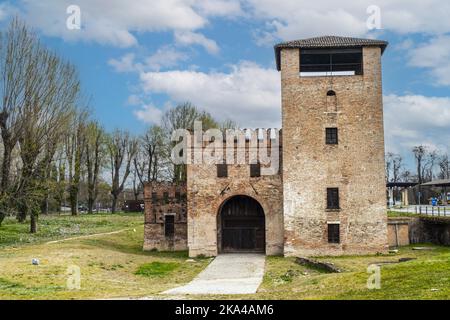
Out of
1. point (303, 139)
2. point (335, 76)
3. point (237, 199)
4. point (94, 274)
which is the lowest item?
point (94, 274)

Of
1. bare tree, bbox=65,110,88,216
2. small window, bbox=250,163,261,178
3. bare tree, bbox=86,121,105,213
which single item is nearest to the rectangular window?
small window, bbox=250,163,261,178

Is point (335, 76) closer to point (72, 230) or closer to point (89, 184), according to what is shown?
point (72, 230)

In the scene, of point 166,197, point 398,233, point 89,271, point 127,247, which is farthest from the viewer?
point 127,247

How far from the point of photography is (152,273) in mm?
23422

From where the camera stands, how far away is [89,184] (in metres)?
63.1

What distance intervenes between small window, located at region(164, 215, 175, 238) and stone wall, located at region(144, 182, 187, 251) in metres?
0.14

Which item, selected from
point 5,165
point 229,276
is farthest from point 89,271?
point 5,165

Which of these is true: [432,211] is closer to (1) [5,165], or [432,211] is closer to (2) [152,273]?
(2) [152,273]

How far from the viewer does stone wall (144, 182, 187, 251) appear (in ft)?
103

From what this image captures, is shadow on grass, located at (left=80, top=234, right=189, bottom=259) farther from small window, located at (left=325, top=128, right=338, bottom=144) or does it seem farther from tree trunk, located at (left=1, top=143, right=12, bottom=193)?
small window, located at (left=325, top=128, right=338, bottom=144)

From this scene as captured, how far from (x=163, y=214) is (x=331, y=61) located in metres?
14.3
